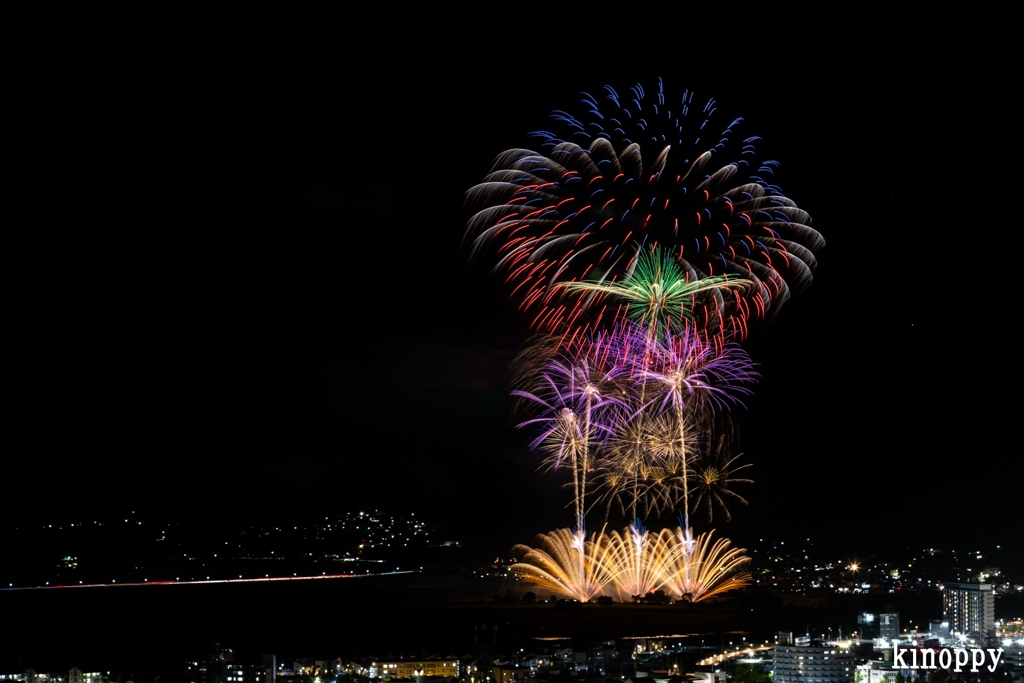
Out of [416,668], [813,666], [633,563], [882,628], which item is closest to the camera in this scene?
[813,666]

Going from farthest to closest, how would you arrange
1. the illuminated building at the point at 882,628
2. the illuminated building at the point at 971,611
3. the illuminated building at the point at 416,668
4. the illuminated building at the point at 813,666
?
the illuminated building at the point at 971,611
the illuminated building at the point at 882,628
the illuminated building at the point at 416,668
the illuminated building at the point at 813,666

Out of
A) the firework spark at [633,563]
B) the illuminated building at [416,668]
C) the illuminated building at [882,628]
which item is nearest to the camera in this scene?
the illuminated building at [416,668]

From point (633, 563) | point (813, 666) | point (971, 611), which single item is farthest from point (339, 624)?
point (813, 666)

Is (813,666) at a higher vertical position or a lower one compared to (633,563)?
lower

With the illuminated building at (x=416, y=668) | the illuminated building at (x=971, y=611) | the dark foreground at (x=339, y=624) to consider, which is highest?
the illuminated building at (x=971, y=611)

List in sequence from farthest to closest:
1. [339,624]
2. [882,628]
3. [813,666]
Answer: [339,624]
[882,628]
[813,666]

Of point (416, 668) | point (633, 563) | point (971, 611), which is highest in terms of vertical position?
point (633, 563)

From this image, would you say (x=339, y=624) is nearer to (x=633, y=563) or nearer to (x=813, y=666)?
(x=633, y=563)

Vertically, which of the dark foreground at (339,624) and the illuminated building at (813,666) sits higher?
the illuminated building at (813,666)

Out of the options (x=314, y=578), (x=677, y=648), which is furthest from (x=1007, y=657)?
(x=314, y=578)

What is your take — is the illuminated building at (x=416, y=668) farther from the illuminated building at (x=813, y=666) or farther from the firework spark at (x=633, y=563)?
the illuminated building at (x=813, y=666)

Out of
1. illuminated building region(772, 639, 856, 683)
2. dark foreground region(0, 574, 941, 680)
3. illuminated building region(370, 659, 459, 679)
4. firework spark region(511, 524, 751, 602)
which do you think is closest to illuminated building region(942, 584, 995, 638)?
dark foreground region(0, 574, 941, 680)

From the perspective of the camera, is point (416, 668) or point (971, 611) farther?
point (971, 611)

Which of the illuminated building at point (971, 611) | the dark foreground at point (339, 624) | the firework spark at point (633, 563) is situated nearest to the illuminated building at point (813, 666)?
the firework spark at point (633, 563)
